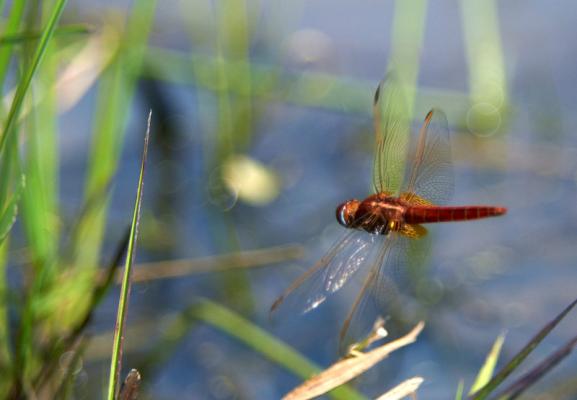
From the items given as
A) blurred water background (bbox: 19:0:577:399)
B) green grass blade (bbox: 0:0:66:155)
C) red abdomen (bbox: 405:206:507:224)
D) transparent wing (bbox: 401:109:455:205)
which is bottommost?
blurred water background (bbox: 19:0:577:399)

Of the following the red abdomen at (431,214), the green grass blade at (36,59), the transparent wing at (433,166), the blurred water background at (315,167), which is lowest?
the blurred water background at (315,167)

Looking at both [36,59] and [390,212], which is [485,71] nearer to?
[390,212]

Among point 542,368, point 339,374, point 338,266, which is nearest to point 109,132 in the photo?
point 338,266

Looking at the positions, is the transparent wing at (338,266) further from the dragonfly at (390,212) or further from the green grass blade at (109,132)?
the green grass blade at (109,132)

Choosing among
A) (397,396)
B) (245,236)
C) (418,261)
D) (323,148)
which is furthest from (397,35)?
(397,396)

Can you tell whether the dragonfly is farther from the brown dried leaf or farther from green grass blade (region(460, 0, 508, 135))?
green grass blade (region(460, 0, 508, 135))

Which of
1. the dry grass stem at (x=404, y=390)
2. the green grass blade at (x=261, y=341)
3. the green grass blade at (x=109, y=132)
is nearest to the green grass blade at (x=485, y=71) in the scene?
the green grass blade at (x=109, y=132)

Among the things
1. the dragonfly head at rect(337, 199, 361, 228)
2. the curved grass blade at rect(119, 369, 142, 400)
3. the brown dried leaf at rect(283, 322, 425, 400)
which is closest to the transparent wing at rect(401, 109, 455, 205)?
the dragonfly head at rect(337, 199, 361, 228)

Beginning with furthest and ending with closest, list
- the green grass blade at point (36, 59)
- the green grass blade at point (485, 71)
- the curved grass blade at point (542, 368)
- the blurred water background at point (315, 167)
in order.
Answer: the green grass blade at point (485, 71)
the blurred water background at point (315, 167)
the green grass blade at point (36, 59)
the curved grass blade at point (542, 368)
